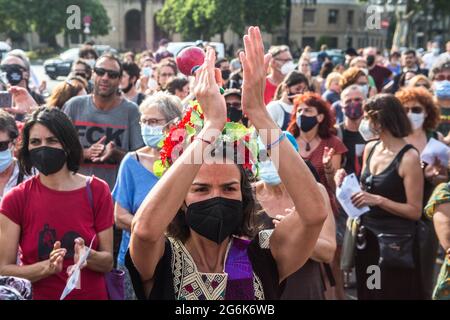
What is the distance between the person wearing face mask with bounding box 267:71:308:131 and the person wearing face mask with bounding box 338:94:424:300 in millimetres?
1598

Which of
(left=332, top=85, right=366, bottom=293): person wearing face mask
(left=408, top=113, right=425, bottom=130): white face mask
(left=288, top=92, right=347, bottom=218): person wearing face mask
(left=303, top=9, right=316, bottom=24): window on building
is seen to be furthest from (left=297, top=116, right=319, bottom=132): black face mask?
(left=303, top=9, right=316, bottom=24): window on building

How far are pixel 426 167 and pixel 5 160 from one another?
3399 millimetres

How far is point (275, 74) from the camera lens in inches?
350

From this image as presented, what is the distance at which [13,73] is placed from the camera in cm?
773

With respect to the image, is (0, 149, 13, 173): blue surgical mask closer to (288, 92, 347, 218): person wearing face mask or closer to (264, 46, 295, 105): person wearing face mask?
(288, 92, 347, 218): person wearing face mask

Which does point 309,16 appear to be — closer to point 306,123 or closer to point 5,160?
point 306,123

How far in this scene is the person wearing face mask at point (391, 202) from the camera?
17.2 ft

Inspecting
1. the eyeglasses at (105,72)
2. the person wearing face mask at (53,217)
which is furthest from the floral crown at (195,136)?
the eyeglasses at (105,72)

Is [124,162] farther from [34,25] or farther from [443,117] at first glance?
[34,25]

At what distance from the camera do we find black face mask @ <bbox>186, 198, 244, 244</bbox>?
2.69 m

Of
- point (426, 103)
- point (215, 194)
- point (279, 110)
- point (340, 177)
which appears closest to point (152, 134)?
point (340, 177)

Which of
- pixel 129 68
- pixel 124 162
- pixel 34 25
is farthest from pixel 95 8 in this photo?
pixel 124 162

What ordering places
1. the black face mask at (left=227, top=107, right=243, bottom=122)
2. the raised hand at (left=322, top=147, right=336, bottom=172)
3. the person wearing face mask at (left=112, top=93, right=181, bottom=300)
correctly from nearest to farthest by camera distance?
the person wearing face mask at (left=112, top=93, right=181, bottom=300) → the raised hand at (left=322, top=147, right=336, bottom=172) → the black face mask at (left=227, top=107, right=243, bottom=122)

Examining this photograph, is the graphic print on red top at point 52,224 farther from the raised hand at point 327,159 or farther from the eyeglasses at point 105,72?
the eyeglasses at point 105,72
